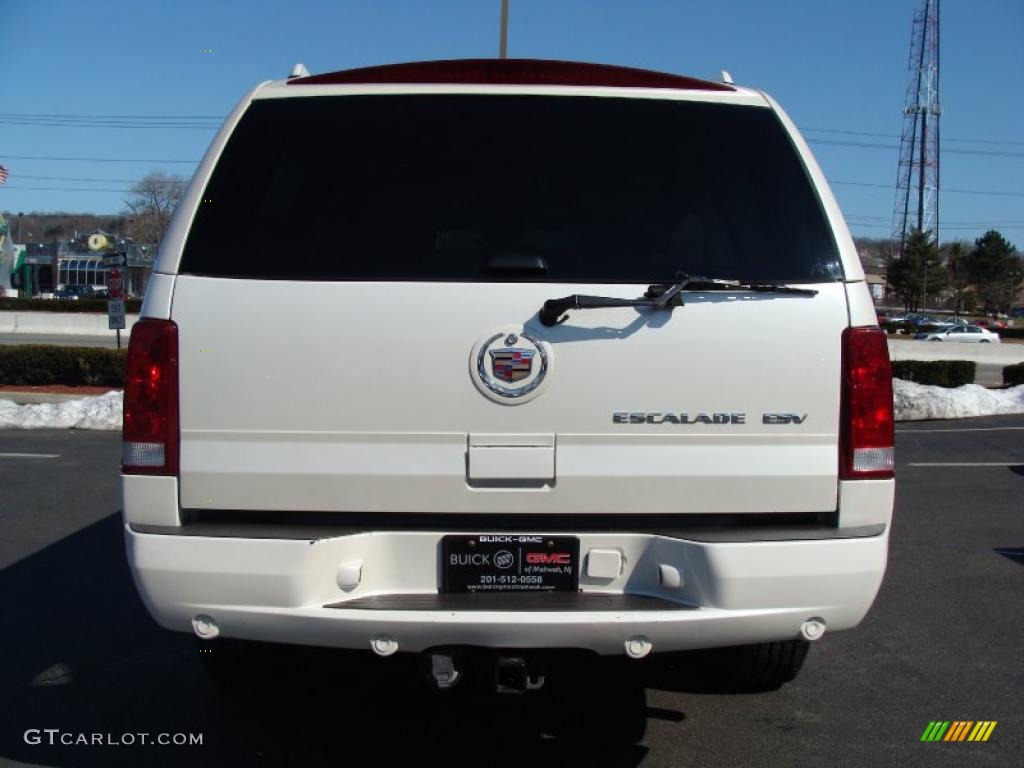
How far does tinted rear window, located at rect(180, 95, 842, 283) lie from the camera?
292 centimetres

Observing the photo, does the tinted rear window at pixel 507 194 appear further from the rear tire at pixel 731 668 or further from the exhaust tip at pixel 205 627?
the rear tire at pixel 731 668

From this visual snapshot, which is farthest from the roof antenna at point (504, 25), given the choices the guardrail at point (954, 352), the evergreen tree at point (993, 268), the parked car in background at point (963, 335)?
the evergreen tree at point (993, 268)

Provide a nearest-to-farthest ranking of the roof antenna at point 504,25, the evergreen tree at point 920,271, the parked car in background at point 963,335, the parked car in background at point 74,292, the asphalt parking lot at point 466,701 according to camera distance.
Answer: the asphalt parking lot at point 466,701 < the roof antenna at point 504,25 < the parked car in background at point 963,335 < the parked car in background at point 74,292 < the evergreen tree at point 920,271

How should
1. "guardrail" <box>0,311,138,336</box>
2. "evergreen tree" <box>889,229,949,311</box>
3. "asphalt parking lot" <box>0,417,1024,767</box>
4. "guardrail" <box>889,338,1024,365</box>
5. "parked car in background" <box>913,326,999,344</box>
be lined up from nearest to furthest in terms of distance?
"asphalt parking lot" <box>0,417,1024,767</box> → "guardrail" <box>889,338,1024,365</box> → "guardrail" <box>0,311,138,336</box> → "parked car in background" <box>913,326,999,344</box> → "evergreen tree" <box>889,229,949,311</box>

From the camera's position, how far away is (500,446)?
9.29 ft

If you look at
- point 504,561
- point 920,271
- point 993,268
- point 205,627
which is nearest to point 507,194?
point 504,561

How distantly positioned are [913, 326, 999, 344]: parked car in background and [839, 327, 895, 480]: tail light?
41.8 m

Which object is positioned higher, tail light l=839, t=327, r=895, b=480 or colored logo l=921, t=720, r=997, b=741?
tail light l=839, t=327, r=895, b=480

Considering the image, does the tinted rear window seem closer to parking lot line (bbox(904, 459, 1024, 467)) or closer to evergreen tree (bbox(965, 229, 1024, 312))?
parking lot line (bbox(904, 459, 1024, 467))

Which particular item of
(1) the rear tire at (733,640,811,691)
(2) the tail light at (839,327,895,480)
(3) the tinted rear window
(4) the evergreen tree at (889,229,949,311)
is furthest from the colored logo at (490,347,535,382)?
(4) the evergreen tree at (889,229,949,311)

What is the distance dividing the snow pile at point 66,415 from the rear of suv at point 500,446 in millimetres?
11235

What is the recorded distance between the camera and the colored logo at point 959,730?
375cm

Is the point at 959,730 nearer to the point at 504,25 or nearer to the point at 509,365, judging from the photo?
the point at 509,365

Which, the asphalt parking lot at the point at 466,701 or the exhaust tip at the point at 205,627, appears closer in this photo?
the exhaust tip at the point at 205,627
